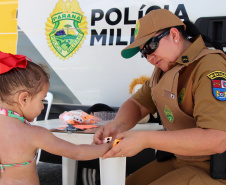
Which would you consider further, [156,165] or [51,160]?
[51,160]

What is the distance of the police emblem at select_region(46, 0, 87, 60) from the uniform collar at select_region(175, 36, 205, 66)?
1.66 m

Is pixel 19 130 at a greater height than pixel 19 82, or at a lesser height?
lesser

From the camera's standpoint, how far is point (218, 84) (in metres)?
1.45

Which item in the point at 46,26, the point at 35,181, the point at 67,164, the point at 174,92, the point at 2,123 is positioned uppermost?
the point at 46,26

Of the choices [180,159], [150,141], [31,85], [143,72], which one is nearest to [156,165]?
[180,159]

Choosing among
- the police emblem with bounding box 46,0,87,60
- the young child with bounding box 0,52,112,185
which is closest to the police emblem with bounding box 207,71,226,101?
the young child with bounding box 0,52,112,185

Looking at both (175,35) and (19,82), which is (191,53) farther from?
(19,82)

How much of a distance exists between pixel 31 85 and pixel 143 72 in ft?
5.28

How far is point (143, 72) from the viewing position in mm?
2984

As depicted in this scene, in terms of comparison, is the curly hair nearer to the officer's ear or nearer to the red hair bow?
the red hair bow

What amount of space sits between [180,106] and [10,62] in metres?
0.83

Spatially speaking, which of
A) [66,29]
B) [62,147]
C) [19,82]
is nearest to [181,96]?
[62,147]

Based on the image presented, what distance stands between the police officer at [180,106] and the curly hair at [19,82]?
0.44 meters

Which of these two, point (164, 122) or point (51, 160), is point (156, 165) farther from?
point (51, 160)
